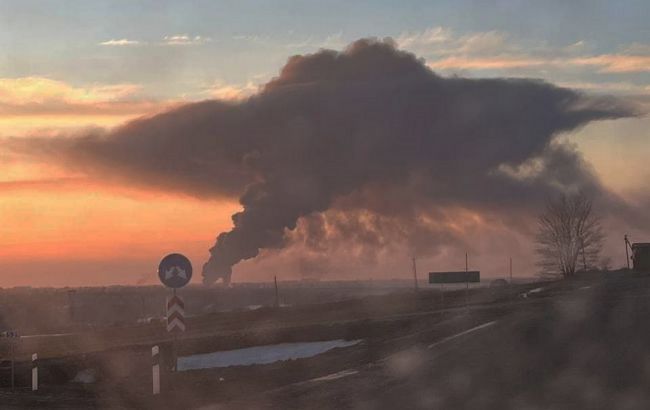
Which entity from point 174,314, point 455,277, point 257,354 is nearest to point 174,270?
point 174,314

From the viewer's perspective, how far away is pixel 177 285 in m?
20.8

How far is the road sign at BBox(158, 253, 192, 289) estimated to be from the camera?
20.8 metres

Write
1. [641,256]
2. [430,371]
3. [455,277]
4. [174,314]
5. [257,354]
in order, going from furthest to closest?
[641,256], [455,277], [257,354], [174,314], [430,371]

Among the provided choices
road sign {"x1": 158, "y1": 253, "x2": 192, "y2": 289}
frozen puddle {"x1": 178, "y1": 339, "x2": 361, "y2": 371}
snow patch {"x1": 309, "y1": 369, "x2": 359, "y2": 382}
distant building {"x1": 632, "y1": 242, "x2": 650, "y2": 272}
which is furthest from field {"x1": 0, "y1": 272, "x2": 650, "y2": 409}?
distant building {"x1": 632, "y1": 242, "x2": 650, "y2": 272}

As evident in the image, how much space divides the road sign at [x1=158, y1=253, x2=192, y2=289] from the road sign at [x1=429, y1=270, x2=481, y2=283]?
1932 cm

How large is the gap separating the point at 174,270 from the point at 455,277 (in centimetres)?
1988

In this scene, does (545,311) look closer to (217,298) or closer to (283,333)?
(283,333)

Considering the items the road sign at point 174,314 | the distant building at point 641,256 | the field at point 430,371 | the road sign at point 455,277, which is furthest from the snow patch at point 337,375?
the distant building at point 641,256

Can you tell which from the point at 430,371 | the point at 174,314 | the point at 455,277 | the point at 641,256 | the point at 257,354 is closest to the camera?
the point at 430,371

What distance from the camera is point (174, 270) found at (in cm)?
2084

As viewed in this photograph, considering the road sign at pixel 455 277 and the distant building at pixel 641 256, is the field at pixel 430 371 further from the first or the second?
the distant building at pixel 641 256

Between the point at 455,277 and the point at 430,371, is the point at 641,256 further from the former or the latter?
the point at 430,371

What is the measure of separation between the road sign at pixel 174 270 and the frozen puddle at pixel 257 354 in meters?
10.8

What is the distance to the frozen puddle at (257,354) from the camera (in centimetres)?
3186
